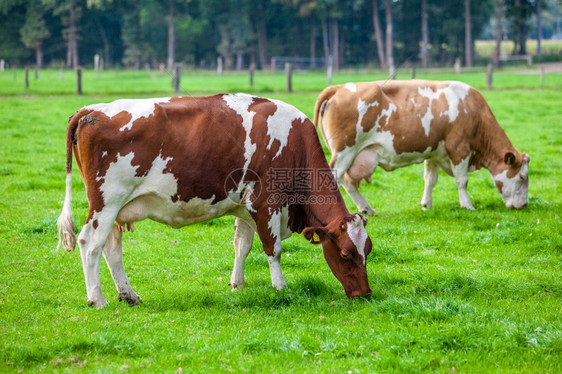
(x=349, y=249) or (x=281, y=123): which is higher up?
(x=281, y=123)

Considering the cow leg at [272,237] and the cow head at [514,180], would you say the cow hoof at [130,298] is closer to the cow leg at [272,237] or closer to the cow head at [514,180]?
the cow leg at [272,237]

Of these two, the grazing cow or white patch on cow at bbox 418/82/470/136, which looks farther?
white patch on cow at bbox 418/82/470/136

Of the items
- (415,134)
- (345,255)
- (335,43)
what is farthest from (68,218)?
(335,43)

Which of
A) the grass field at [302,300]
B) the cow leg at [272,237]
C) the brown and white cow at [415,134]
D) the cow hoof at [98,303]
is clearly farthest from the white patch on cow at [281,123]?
the brown and white cow at [415,134]

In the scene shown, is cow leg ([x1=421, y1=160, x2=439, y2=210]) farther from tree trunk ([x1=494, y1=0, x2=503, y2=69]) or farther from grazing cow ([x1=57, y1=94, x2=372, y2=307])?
tree trunk ([x1=494, y1=0, x2=503, y2=69])

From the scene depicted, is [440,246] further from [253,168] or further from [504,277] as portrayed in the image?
[253,168]

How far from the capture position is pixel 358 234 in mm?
6648

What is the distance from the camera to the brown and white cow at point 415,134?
34.6ft

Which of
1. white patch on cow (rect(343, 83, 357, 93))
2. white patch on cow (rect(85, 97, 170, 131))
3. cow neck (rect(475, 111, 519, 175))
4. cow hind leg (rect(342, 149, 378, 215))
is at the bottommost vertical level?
cow hind leg (rect(342, 149, 378, 215))

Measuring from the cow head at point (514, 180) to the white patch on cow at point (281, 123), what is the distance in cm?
539

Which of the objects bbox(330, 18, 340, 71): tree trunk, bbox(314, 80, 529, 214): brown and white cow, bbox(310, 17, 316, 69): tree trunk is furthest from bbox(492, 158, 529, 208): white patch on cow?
bbox(310, 17, 316, 69): tree trunk

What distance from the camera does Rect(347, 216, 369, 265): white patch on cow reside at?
661 centimetres

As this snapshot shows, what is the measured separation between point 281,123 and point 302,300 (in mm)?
1897

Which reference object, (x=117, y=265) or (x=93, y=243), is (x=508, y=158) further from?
(x=93, y=243)
